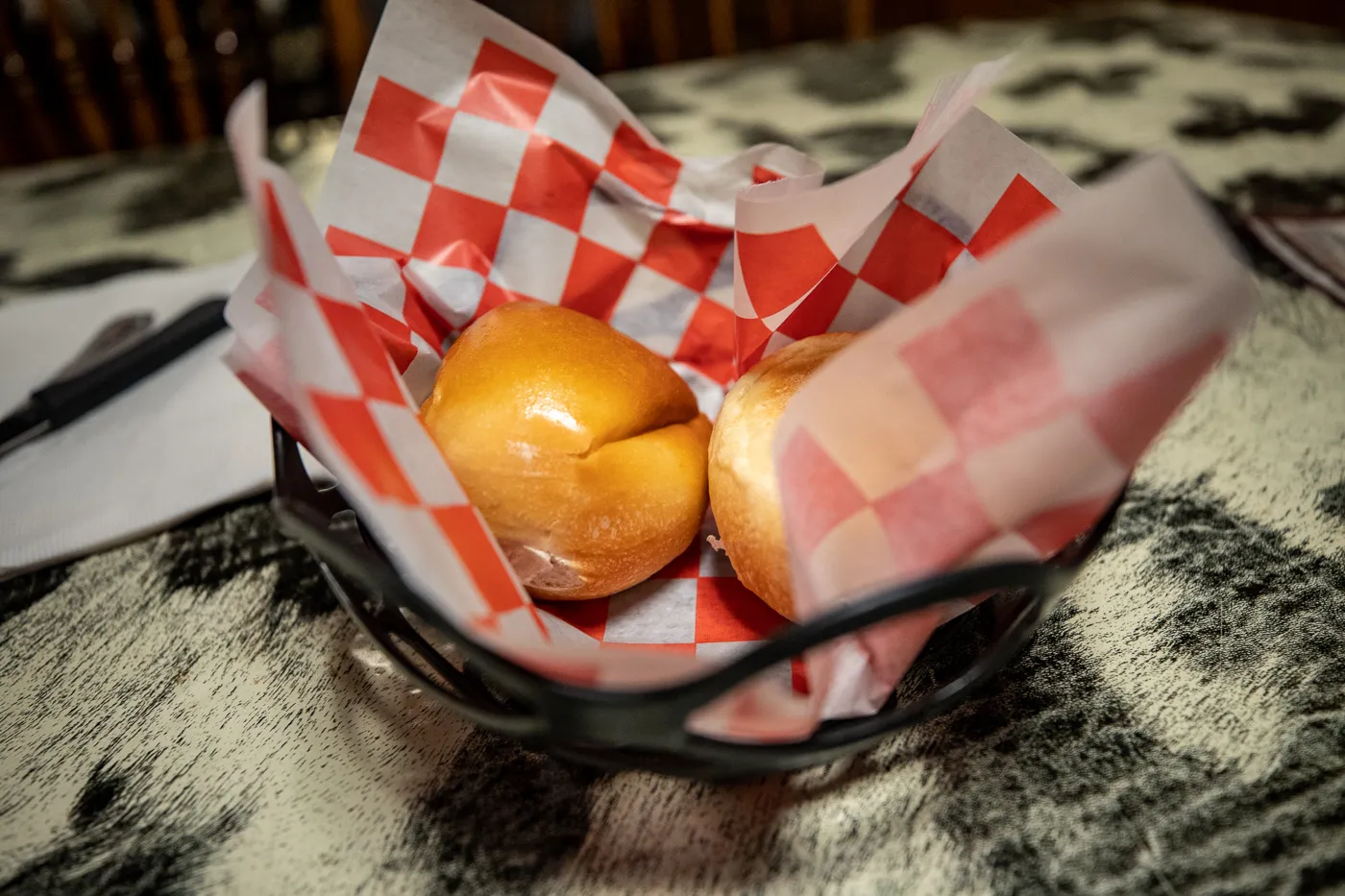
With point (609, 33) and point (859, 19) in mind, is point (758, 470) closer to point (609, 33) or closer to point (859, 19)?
point (609, 33)

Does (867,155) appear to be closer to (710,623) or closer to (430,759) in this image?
(710,623)

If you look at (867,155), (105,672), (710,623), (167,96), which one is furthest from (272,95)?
(710,623)

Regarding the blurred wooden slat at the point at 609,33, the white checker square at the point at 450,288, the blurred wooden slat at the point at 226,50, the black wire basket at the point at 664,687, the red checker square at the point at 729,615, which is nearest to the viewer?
the black wire basket at the point at 664,687

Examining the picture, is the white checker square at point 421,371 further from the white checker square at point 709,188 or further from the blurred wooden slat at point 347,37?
the blurred wooden slat at point 347,37

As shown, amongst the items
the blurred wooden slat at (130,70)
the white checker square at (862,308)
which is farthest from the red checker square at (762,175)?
the blurred wooden slat at (130,70)

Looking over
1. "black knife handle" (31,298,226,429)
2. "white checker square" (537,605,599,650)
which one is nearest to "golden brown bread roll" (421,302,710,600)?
"white checker square" (537,605,599,650)

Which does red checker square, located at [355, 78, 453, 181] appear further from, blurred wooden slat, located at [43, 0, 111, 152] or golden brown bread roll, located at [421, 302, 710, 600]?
blurred wooden slat, located at [43, 0, 111, 152]
